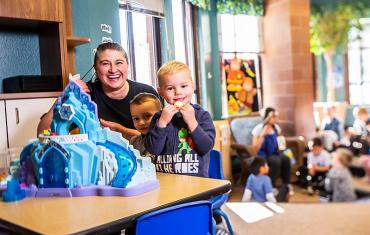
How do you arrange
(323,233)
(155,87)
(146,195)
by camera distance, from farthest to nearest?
(323,233) → (155,87) → (146,195)

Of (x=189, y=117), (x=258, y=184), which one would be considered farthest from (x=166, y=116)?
(x=258, y=184)

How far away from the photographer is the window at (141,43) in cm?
221

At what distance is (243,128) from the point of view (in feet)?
9.62

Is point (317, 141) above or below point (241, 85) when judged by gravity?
below

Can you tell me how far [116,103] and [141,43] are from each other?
37 centimetres

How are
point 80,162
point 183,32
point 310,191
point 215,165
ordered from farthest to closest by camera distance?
point 310,191 < point 183,32 < point 215,165 < point 80,162

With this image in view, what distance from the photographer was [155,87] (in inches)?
87.6

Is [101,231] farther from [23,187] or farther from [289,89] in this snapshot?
Result: [289,89]

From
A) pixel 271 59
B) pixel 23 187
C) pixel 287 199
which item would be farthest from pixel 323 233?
pixel 23 187

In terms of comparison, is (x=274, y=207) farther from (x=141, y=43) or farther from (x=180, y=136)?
(x=141, y=43)

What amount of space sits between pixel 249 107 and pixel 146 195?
5.62ft

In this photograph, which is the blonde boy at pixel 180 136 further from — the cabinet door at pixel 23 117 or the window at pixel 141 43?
the cabinet door at pixel 23 117

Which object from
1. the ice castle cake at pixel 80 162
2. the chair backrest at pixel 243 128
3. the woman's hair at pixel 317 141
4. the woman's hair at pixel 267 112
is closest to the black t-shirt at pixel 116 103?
the ice castle cake at pixel 80 162

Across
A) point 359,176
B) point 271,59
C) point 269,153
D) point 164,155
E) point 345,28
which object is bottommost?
point 359,176
